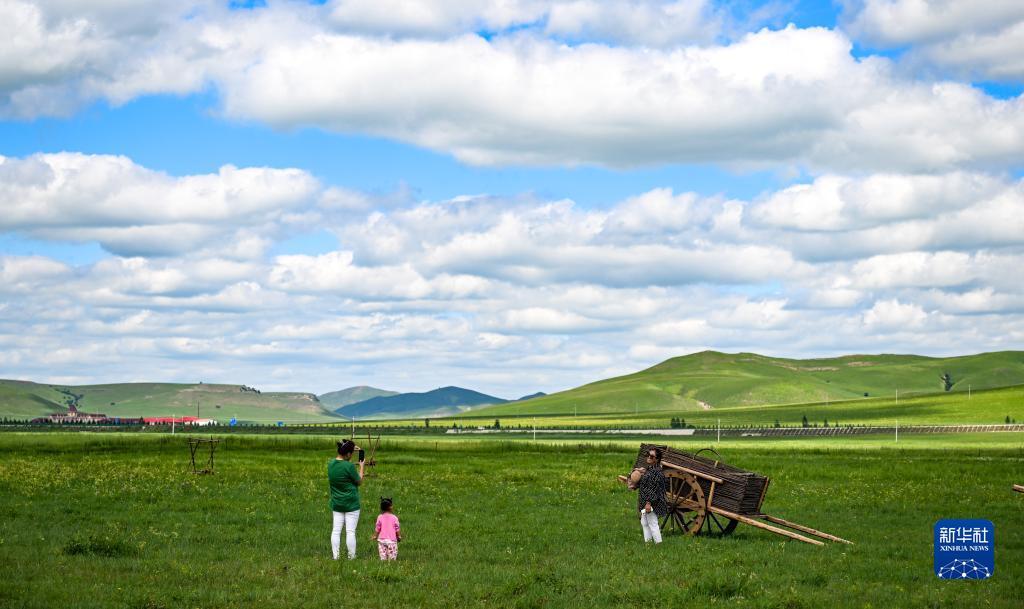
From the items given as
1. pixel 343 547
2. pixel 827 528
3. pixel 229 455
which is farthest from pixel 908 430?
pixel 343 547

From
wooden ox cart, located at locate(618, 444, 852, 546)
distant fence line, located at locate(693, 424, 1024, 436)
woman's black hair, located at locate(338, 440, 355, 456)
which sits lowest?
distant fence line, located at locate(693, 424, 1024, 436)

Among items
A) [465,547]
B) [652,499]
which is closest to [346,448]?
[465,547]

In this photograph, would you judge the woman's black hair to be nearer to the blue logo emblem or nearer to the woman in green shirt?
the woman in green shirt

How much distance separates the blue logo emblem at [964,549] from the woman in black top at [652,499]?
846 cm

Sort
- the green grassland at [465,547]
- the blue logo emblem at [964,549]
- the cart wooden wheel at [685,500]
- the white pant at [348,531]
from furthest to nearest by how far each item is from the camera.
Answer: the cart wooden wheel at [685,500] → the white pant at [348,531] → the blue logo emblem at [964,549] → the green grassland at [465,547]

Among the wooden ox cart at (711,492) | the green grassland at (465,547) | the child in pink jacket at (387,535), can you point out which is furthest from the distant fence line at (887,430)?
the child in pink jacket at (387,535)

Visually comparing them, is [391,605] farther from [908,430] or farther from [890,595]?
[908,430]

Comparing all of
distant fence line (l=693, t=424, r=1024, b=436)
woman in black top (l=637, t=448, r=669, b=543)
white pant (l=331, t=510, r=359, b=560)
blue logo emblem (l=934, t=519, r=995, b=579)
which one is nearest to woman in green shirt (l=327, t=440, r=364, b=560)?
white pant (l=331, t=510, r=359, b=560)

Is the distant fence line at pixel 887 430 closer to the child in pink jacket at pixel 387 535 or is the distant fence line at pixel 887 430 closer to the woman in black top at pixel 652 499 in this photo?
the woman in black top at pixel 652 499

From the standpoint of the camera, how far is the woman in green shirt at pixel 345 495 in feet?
82.3

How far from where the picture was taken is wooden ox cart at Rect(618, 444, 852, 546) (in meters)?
30.4

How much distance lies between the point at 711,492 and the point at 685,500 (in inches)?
41.3

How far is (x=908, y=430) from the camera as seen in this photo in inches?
7264

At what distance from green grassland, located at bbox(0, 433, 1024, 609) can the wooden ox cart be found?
79 centimetres
